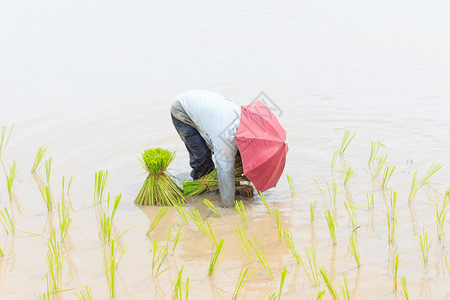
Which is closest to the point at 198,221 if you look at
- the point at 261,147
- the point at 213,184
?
the point at 213,184

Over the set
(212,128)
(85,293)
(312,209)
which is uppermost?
(212,128)

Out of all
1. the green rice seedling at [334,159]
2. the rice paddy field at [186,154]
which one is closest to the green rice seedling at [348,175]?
the rice paddy field at [186,154]

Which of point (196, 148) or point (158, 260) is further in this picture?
point (196, 148)

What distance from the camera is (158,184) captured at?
4332 millimetres

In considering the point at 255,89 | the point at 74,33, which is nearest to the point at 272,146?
the point at 255,89

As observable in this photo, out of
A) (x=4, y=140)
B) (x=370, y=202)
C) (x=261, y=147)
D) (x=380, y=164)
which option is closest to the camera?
(x=261, y=147)

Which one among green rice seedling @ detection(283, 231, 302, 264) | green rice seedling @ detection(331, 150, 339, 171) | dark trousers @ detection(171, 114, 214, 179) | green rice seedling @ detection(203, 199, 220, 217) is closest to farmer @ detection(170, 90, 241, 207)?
dark trousers @ detection(171, 114, 214, 179)

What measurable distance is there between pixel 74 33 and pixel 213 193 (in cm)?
563

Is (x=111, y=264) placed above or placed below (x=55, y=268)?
above

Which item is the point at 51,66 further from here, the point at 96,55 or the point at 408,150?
the point at 408,150

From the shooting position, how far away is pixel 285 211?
425 centimetres

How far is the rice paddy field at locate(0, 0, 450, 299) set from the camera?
11.2ft

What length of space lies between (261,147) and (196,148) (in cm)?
80

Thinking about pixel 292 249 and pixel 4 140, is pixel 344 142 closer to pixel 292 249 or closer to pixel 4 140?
pixel 292 249
